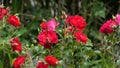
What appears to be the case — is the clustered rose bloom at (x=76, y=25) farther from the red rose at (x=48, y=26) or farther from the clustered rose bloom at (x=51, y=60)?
the clustered rose bloom at (x=51, y=60)

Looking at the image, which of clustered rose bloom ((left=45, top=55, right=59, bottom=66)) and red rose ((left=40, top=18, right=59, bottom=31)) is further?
red rose ((left=40, top=18, right=59, bottom=31))

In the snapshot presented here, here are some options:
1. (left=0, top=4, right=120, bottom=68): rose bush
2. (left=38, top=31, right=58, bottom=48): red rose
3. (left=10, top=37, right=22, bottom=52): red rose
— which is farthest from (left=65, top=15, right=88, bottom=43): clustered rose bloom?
(left=10, top=37, right=22, bottom=52): red rose

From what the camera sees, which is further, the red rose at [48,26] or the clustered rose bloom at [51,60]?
the red rose at [48,26]

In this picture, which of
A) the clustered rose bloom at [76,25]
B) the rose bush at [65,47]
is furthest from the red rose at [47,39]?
the clustered rose bloom at [76,25]

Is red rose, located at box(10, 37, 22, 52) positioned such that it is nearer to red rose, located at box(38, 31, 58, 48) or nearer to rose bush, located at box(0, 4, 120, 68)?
rose bush, located at box(0, 4, 120, 68)

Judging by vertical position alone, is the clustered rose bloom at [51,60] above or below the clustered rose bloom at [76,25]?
below

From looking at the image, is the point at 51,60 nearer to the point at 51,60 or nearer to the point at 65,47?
the point at 51,60

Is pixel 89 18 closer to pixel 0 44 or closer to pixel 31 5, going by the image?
pixel 31 5

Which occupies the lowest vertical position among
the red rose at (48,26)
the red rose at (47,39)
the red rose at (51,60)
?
the red rose at (51,60)

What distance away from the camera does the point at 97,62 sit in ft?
8.70

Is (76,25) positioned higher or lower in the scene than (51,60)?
higher

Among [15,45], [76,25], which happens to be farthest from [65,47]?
[15,45]

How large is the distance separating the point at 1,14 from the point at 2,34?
431 millimetres

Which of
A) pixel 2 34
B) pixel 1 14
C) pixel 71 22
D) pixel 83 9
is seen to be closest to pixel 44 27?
pixel 71 22
